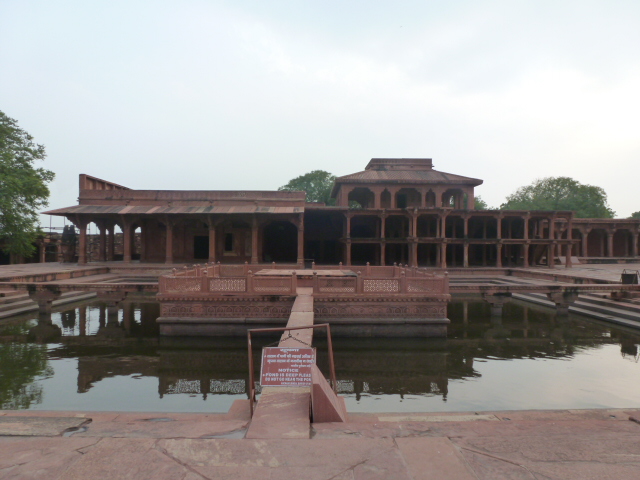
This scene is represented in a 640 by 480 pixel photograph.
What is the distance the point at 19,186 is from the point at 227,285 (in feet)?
77.8

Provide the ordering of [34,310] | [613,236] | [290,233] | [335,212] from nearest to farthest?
[34,310], [335,212], [290,233], [613,236]

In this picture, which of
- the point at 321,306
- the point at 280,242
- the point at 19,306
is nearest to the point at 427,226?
the point at 280,242

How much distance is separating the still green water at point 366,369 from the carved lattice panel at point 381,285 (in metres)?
1.47

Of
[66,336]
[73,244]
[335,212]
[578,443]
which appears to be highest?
[335,212]

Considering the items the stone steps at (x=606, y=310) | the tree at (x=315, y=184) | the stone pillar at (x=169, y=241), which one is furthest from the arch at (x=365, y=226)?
the tree at (x=315, y=184)

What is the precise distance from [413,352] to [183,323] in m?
6.80

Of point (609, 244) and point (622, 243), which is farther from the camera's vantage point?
point (622, 243)

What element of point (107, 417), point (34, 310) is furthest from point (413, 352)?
point (34, 310)

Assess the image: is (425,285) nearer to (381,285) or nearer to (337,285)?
(381,285)

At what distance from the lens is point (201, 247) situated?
3005 cm

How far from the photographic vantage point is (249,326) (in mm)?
11969

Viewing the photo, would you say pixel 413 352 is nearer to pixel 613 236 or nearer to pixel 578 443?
pixel 578 443

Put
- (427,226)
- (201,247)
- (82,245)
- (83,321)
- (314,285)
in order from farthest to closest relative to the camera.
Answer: (427,226), (201,247), (82,245), (83,321), (314,285)

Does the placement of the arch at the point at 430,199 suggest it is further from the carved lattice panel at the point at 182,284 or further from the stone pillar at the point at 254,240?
the carved lattice panel at the point at 182,284
